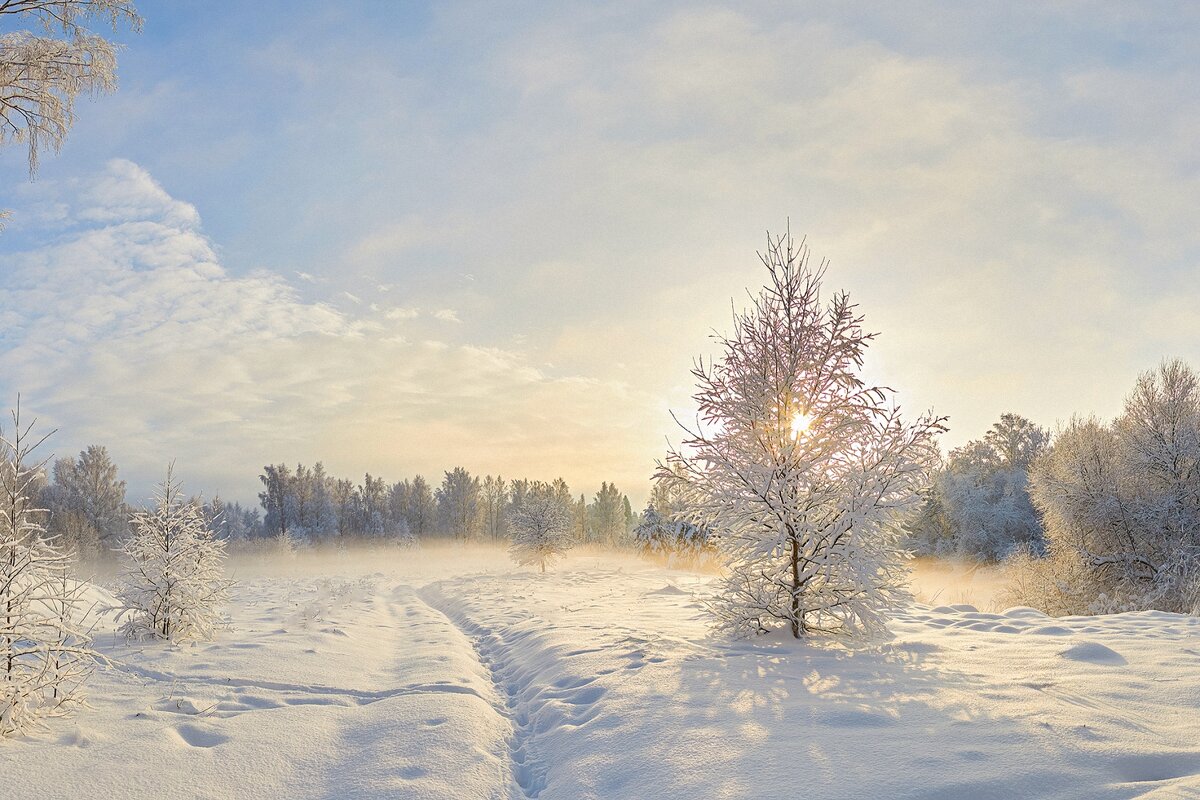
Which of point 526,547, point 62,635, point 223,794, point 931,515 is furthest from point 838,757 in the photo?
point 931,515

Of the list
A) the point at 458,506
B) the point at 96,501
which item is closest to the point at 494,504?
the point at 458,506

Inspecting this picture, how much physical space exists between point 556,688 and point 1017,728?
13.1 ft

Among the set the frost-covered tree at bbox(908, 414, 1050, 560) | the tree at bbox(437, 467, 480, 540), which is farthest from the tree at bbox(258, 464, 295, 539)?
the frost-covered tree at bbox(908, 414, 1050, 560)

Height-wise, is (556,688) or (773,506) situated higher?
(773,506)

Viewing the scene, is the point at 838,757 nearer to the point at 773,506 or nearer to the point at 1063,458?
the point at 773,506

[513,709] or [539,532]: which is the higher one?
[513,709]

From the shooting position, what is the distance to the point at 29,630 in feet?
15.1

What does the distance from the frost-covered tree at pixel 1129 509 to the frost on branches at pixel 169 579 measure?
1958 centimetres

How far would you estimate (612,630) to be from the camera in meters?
8.68

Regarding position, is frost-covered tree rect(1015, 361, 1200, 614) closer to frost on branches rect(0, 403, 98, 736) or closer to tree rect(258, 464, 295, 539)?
frost on branches rect(0, 403, 98, 736)

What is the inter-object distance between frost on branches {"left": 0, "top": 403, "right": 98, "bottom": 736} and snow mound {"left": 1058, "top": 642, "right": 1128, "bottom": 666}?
8552mm

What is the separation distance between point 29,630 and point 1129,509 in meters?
22.8

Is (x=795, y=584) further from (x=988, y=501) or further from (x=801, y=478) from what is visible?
(x=988, y=501)

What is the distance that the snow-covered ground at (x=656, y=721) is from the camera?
3588mm
